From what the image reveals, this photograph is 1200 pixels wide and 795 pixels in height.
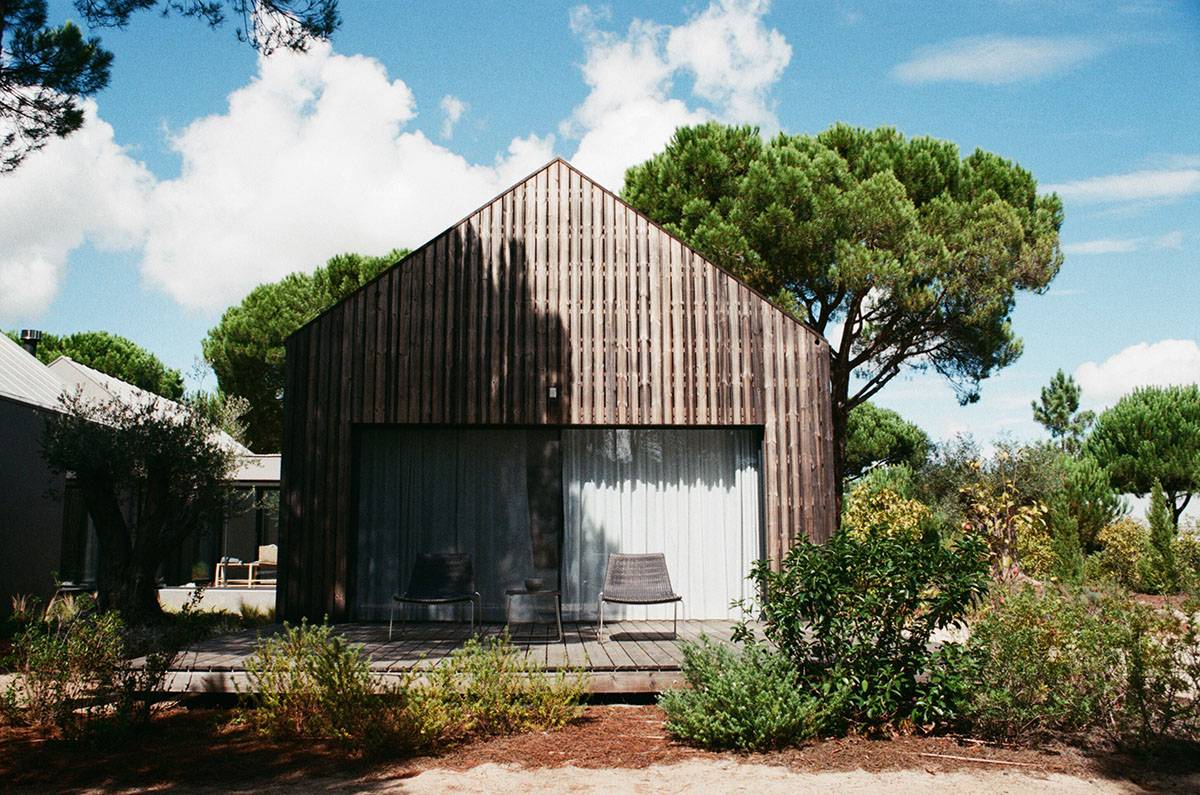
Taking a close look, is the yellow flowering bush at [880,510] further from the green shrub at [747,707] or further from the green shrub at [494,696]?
the green shrub at [494,696]

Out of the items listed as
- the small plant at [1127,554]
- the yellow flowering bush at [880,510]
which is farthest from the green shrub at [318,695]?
the small plant at [1127,554]

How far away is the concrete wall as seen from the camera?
36.8ft

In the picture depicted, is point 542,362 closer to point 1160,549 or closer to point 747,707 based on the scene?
point 747,707

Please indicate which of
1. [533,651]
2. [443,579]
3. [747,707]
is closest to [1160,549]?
[533,651]

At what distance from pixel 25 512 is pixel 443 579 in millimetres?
7491

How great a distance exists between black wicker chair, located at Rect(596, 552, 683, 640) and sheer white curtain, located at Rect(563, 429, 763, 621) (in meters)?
0.91

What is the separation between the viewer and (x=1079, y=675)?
4910 mm

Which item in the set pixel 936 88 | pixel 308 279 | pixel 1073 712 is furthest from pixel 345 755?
pixel 308 279

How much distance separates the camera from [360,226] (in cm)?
2195

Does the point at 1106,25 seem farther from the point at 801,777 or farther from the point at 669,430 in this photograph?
the point at 801,777

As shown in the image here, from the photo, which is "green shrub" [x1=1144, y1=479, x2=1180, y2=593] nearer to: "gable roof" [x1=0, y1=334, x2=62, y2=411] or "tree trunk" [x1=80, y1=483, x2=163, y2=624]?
"tree trunk" [x1=80, y1=483, x2=163, y2=624]

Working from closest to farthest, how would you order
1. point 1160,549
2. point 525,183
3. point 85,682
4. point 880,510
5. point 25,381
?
1. point 85,682
2. point 525,183
3. point 880,510
4. point 25,381
5. point 1160,549

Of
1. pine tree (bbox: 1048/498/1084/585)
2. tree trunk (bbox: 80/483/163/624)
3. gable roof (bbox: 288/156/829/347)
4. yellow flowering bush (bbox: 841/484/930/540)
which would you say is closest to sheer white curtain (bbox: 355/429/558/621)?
gable roof (bbox: 288/156/829/347)

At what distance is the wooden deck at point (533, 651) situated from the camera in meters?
5.82
